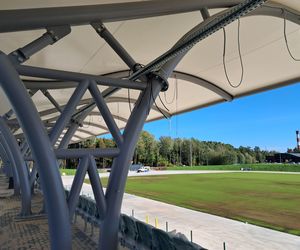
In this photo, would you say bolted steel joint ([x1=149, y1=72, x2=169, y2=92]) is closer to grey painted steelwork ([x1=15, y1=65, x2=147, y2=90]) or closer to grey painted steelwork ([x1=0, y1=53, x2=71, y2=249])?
grey painted steelwork ([x1=15, y1=65, x2=147, y2=90])

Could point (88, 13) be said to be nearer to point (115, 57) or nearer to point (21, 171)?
point (115, 57)

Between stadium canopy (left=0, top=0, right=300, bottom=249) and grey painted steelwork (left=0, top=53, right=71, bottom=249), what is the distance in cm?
2

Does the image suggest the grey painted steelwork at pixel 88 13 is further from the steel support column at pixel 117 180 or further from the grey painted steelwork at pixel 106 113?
the steel support column at pixel 117 180

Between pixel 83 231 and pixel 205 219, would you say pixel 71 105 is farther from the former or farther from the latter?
pixel 205 219

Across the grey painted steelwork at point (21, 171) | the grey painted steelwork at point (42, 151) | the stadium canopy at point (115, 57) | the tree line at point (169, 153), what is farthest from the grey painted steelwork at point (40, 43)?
the tree line at point (169, 153)

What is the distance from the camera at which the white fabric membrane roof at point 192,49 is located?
754 centimetres

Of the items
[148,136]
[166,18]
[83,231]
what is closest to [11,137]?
[83,231]

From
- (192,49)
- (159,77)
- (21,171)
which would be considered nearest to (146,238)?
(159,77)

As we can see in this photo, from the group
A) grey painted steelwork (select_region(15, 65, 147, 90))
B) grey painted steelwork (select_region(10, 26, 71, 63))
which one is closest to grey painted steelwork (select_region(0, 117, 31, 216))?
grey painted steelwork (select_region(15, 65, 147, 90))

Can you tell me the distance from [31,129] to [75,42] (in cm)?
327

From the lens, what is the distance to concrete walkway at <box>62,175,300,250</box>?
1088 centimetres

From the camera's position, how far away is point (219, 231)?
42.0ft

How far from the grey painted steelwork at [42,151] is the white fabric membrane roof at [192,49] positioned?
155 centimetres

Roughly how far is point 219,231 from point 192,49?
759 centimetres
